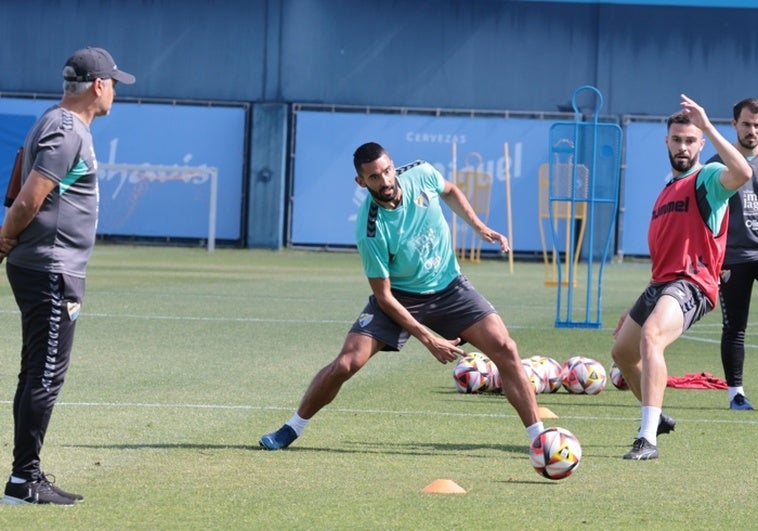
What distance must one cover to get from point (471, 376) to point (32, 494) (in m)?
5.84

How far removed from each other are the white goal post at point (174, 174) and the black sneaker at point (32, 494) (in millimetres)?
35034

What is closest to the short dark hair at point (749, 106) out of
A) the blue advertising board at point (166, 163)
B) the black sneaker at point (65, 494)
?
the black sneaker at point (65, 494)

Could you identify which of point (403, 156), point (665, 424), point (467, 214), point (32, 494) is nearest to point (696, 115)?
point (467, 214)

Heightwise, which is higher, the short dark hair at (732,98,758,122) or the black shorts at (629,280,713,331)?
the short dark hair at (732,98,758,122)

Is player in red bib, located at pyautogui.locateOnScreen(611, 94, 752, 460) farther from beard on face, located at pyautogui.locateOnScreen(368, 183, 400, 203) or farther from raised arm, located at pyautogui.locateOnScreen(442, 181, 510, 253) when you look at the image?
beard on face, located at pyautogui.locateOnScreen(368, 183, 400, 203)

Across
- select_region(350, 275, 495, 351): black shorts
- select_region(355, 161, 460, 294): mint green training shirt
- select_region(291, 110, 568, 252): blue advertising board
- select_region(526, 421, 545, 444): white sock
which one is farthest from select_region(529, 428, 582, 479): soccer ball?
select_region(291, 110, 568, 252): blue advertising board

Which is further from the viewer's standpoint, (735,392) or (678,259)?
(735,392)

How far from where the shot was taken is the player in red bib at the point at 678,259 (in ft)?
31.5

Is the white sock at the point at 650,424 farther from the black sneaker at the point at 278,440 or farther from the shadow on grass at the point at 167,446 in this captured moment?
the shadow on grass at the point at 167,446

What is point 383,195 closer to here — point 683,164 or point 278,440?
point 278,440

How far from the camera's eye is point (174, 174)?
43.5 m

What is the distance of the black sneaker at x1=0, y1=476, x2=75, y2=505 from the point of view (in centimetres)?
736

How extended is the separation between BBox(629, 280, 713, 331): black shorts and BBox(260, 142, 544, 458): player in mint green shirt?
42.5 inches

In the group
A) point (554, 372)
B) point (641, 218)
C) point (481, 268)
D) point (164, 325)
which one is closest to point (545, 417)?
point (554, 372)
